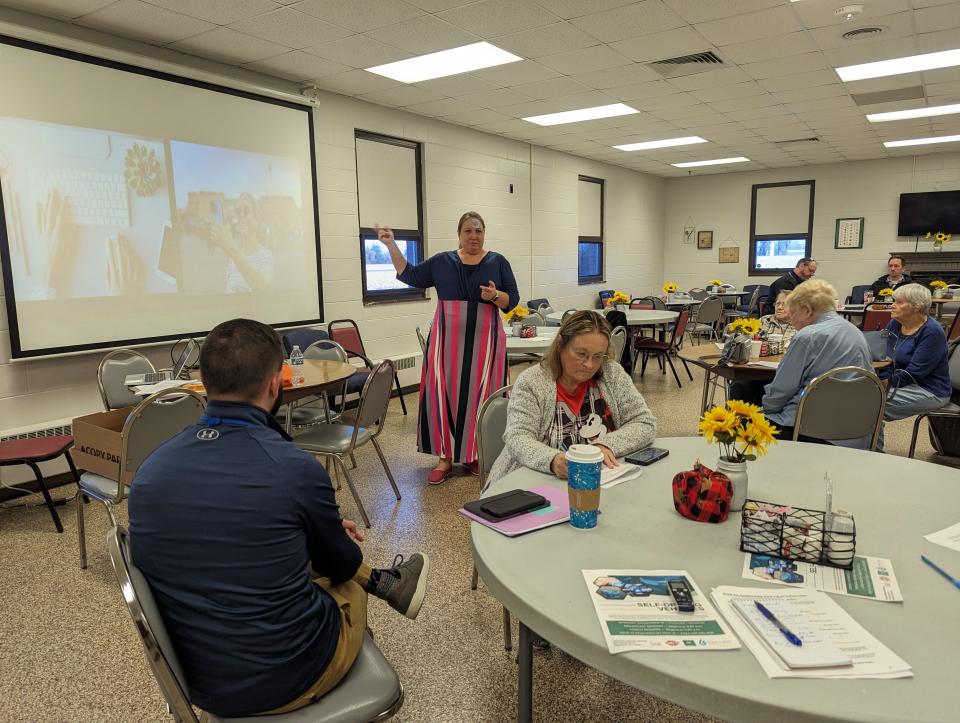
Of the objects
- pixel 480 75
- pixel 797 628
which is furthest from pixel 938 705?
pixel 480 75

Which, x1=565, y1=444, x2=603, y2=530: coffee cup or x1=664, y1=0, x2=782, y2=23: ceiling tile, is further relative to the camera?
x1=664, y1=0, x2=782, y2=23: ceiling tile

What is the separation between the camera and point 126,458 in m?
2.62

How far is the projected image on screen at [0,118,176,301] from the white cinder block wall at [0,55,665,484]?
17.8 inches

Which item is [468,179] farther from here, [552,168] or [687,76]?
[687,76]

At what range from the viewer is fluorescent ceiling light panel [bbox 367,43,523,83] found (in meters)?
4.72

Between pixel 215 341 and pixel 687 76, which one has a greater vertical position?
pixel 687 76

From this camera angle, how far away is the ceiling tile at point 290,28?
3934mm

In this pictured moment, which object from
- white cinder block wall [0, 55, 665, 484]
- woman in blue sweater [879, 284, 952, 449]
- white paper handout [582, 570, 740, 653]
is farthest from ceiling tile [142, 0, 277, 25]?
woman in blue sweater [879, 284, 952, 449]

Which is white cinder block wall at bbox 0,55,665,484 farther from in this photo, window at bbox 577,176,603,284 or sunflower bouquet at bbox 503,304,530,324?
sunflower bouquet at bbox 503,304,530,324

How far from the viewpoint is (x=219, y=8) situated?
12.4 ft

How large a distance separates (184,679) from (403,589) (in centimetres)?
53

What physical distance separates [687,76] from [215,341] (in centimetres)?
530

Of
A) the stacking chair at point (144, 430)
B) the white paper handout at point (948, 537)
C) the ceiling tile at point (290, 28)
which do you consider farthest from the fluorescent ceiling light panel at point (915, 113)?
the stacking chair at point (144, 430)

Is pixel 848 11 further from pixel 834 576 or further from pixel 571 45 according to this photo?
pixel 834 576
